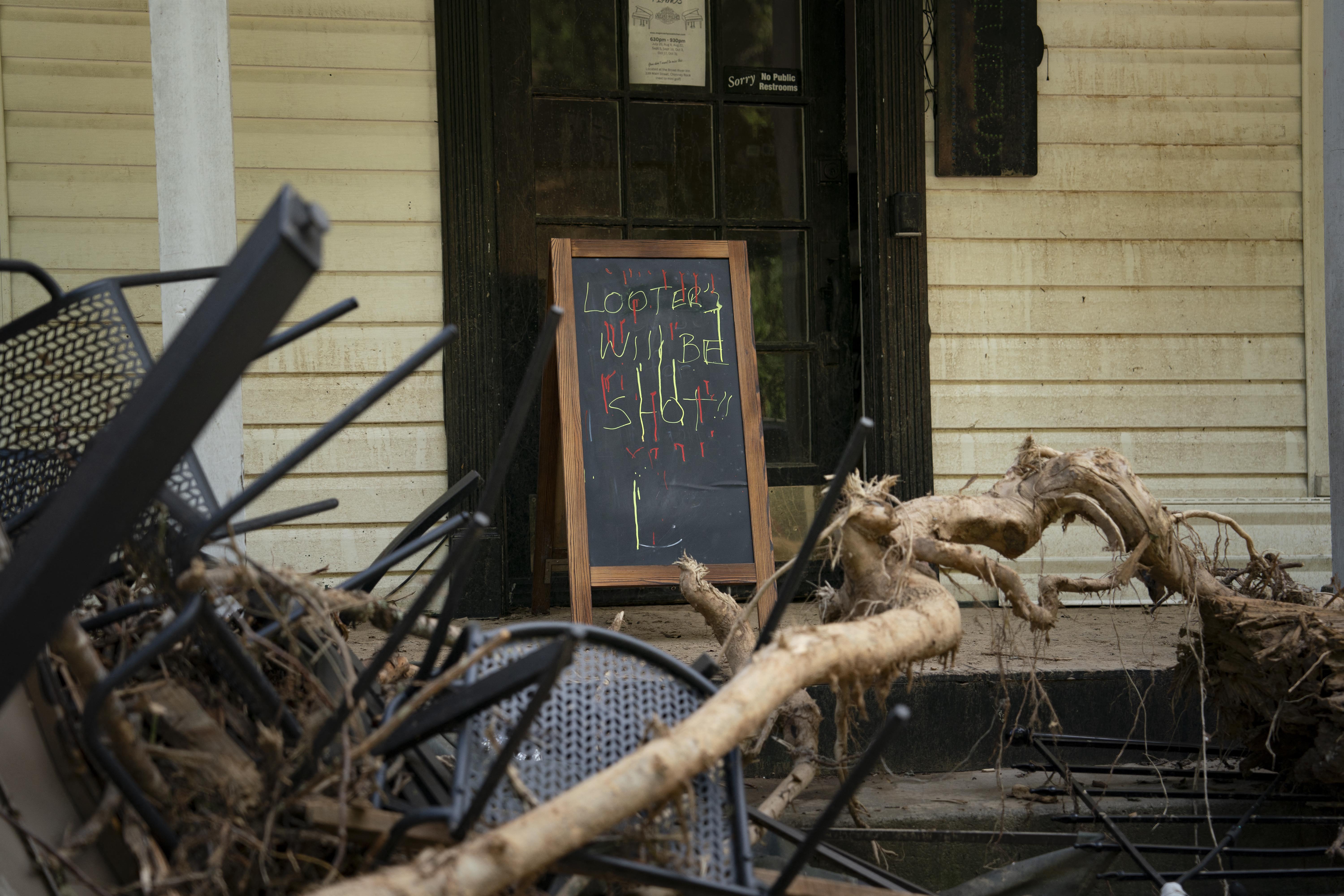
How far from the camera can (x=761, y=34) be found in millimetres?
4504

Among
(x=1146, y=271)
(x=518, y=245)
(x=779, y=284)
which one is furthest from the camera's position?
(x=1146, y=271)

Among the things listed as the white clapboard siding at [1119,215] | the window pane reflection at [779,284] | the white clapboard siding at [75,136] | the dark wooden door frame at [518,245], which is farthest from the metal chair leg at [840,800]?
the white clapboard siding at [1119,215]

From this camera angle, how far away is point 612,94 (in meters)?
4.39

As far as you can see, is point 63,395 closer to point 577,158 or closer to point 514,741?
point 514,741

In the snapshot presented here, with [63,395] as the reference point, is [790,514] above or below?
below

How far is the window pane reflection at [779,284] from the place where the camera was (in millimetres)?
4562

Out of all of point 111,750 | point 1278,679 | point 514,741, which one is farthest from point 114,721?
point 1278,679

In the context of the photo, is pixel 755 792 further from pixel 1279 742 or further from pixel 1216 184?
pixel 1216 184

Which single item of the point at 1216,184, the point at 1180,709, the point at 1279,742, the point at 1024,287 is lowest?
the point at 1180,709

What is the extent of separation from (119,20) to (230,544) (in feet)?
12.5

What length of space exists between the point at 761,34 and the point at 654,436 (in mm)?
1973

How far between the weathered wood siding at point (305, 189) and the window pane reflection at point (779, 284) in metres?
1.37

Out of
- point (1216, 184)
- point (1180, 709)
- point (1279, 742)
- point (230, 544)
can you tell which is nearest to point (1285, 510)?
point (1216, 184)

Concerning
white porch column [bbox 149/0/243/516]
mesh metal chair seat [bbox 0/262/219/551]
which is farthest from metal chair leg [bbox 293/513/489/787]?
white porch column [bbox 149/0/243/516]
